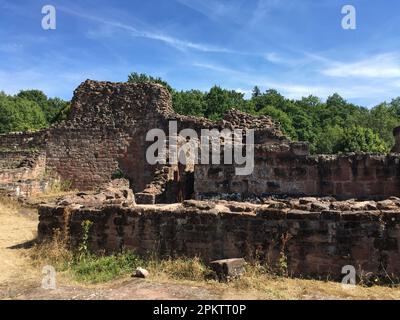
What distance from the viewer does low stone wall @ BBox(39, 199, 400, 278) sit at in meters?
6.24

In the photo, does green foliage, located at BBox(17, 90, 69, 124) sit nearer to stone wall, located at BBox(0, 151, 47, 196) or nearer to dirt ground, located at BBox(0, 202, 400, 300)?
stone wall, located at BBox(0, 151, 47, 196)

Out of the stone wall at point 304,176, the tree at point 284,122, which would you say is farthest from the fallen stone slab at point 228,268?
the tree at point 284,122

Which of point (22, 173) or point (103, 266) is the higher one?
point (22, 173)

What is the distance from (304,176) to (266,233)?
5200 mm
